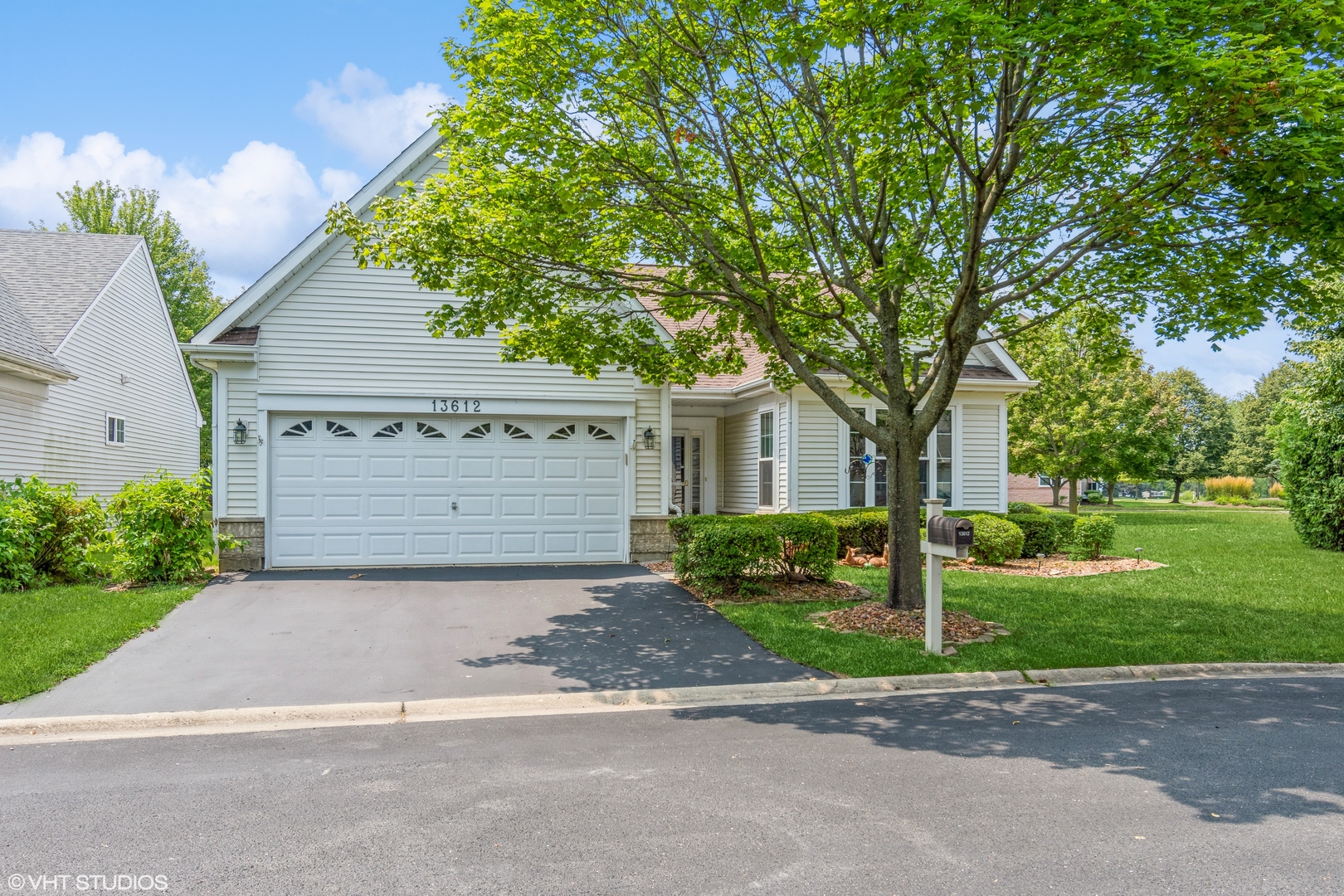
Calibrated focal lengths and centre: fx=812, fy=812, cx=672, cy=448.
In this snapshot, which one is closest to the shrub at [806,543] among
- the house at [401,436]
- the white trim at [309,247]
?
the house at [401,436]

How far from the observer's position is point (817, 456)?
16000 millimetres

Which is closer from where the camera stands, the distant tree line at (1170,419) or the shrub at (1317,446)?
the distant tree line at (1170,419)

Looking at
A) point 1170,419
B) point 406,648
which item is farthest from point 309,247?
point 1170,419

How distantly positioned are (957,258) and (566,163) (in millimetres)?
4803

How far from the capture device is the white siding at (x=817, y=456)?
15875 mm

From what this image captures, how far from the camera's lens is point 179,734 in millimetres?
5773

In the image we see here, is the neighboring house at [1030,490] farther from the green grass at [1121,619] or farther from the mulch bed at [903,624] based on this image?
the mulch bed at [903,624]

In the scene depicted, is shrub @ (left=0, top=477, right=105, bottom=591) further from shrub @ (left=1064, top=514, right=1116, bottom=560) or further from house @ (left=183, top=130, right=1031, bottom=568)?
shrub @ (left=1064, top=514, right=1116, bottom=560)

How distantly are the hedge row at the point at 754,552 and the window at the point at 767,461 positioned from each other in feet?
16.9

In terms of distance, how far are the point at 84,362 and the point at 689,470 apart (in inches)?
515

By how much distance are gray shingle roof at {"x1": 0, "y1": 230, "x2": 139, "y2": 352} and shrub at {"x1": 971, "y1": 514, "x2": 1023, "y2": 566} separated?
17.4 metres

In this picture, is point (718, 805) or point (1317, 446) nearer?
point (718, 805)

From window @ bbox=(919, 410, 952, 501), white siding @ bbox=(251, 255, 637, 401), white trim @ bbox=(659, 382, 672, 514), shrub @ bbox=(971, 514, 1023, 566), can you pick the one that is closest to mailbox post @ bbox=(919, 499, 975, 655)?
shrub @ bbox=(971, 514, 1023, 566)

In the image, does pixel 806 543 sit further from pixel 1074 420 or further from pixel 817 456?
pixel 1074 420
